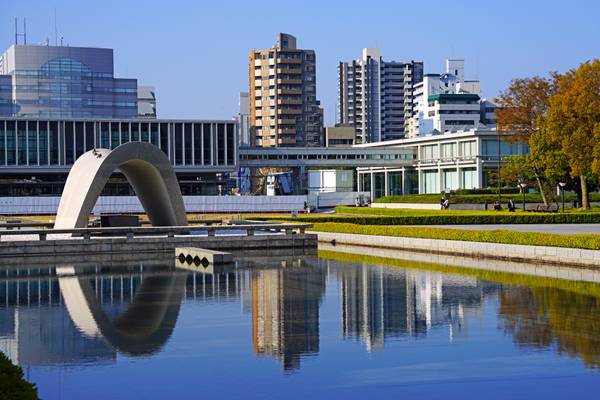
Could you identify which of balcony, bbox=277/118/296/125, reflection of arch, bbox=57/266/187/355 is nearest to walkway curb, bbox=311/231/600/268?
reflection of arch, bbox=57/266/187/355

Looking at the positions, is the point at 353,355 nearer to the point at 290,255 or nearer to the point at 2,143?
the point at 290,255

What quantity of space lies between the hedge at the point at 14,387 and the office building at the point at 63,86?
131726 mm

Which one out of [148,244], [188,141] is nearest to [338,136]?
[188,141]

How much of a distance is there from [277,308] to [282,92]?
12065 centimetres

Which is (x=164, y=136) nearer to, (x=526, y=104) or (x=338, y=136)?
(x=526, y=104)

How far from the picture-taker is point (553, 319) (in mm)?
18531

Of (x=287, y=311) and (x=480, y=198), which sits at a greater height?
(x=480, y=198)

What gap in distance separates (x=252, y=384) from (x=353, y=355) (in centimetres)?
246

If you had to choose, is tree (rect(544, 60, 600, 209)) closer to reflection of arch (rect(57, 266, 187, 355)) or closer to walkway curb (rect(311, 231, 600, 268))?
walkway curb (rect(311, 231, 600, 268))

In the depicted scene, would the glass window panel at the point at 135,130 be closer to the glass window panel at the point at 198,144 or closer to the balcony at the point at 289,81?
the glass window panel at the point at 198,144

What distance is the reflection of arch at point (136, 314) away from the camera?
56.0 feet

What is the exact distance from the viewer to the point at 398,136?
7185 inches

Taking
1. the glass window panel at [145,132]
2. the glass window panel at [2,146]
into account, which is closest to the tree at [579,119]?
the glass window panel at [145,132]

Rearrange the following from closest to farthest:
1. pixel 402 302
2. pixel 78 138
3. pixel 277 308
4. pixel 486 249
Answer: pixel 277 308, pixel 402 302, pixel 486 249, pixel 78 138
